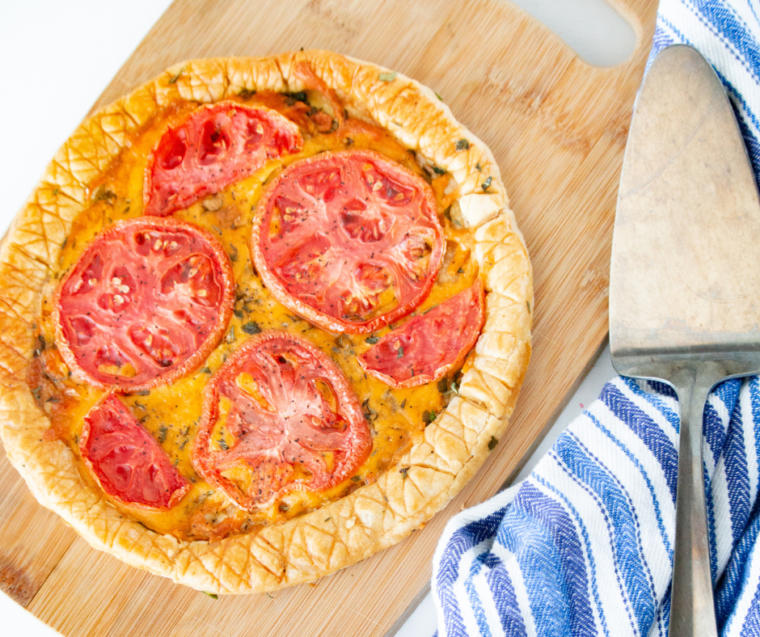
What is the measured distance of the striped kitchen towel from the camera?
2691mm

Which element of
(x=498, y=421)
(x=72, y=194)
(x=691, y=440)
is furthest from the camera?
(x=72, y=194)

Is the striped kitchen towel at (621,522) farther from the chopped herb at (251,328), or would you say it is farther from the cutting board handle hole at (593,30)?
the chopped herb at (251,328)

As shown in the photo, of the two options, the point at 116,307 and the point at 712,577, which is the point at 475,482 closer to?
the point at 712,577

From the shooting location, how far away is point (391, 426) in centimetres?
295

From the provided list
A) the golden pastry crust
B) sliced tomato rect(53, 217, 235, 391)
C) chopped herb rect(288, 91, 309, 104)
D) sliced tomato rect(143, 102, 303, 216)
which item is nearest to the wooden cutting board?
the golden pastry crust

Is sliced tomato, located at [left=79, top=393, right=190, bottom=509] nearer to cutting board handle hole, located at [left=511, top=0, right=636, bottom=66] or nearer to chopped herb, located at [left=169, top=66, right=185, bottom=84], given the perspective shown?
chopped herb, located at [left=169, top=66, right=185, bottom=84]

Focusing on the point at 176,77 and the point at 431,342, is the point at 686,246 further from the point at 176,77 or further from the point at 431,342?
the point at 176,77

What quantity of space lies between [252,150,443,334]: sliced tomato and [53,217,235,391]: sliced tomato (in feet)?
0.92

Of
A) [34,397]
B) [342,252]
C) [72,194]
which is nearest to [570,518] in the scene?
[342,252]

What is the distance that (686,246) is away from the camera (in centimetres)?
280

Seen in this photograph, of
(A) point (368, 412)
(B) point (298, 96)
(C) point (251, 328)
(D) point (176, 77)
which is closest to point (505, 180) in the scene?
(B) point (298, 96)

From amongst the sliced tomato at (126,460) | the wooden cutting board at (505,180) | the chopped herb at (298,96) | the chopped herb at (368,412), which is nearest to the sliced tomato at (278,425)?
the chopped herb at (368,412)

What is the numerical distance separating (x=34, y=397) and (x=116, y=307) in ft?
1.84

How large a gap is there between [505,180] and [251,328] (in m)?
1.44
